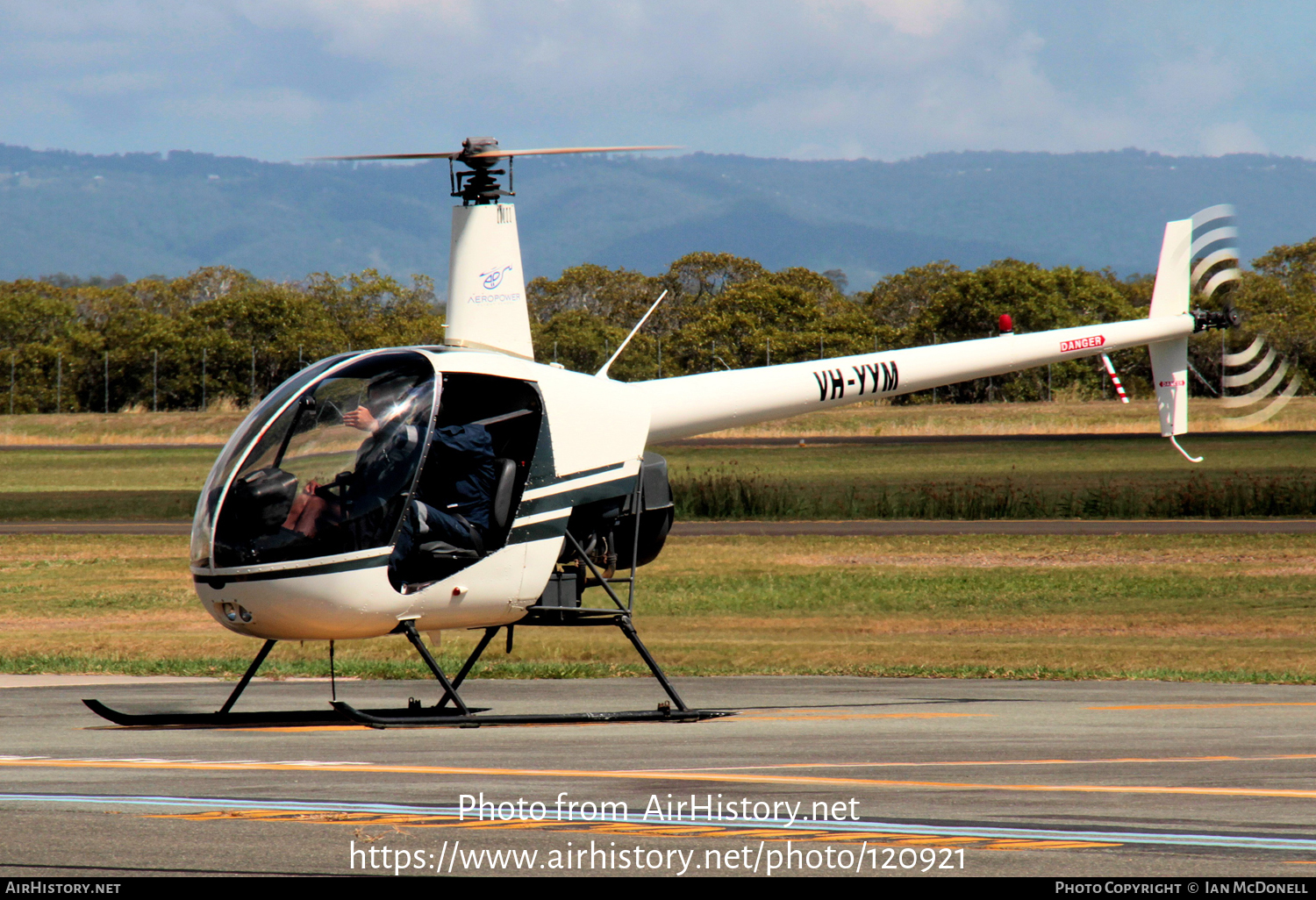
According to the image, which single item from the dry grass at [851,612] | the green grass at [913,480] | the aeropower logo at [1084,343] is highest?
the aeropower logo at [1084,343]

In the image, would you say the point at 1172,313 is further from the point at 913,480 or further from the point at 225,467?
the point at 913,480

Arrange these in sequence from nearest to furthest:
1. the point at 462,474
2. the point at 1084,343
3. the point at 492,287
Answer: the point at 462,474 < the point at 492,287 < the point at 1084,343

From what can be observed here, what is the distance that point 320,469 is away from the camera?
988cm

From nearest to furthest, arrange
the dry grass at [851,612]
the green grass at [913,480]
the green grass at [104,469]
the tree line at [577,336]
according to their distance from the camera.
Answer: the dry grass at [851,612] < the green grass at [913,480] < the green grass at [104,469] < the tree line at [577,336]

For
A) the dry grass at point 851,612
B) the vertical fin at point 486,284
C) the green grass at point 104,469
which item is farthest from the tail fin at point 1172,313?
the green grass at point 104,469

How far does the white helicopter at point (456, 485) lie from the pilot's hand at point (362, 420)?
0.03 ft

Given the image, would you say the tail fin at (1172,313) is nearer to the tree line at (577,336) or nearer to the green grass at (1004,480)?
the green grass at (1004,480)

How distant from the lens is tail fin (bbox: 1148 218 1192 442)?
16.0 m

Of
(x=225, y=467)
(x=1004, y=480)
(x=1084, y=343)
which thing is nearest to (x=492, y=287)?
(x=225, y=467)

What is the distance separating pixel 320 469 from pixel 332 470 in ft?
0.26

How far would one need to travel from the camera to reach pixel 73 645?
65.8ft

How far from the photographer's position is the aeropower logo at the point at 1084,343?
51.1 ft

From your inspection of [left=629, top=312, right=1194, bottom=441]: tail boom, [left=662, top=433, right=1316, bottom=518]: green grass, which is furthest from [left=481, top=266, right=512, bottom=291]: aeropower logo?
[left=662, top=433, right=1316, bottom=518]: green grass

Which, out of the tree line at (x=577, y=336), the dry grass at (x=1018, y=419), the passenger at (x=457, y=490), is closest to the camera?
the passenger at (x=457, y=490)
